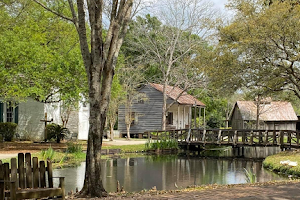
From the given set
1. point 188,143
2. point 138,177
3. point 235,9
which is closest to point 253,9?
point 235,9

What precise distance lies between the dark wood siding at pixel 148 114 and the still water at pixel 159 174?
57.7ft

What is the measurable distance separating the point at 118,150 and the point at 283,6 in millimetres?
12668

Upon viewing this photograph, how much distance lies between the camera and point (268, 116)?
156ft

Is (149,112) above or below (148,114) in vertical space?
above

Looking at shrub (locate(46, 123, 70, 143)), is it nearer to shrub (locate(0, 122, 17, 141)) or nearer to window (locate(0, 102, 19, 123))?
shrub (locate(0, 122, 17, 141))

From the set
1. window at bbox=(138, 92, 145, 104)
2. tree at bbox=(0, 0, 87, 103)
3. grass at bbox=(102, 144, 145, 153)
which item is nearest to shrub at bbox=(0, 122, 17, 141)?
tree at bbox=(0, 0, 87, 103)

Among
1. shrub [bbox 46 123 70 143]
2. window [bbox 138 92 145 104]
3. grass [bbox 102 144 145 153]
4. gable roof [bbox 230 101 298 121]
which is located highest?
window [bbox 138 92 145 104]

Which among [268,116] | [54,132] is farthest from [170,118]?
[54,132]

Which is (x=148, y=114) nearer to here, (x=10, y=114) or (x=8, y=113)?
(x=10, y=114)

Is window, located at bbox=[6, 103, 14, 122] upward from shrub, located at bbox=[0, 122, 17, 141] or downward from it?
upward

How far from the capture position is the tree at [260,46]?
2123 cm

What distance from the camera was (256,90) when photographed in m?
26.3

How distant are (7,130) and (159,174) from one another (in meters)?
12.7

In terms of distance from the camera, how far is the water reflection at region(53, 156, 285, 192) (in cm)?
1480
